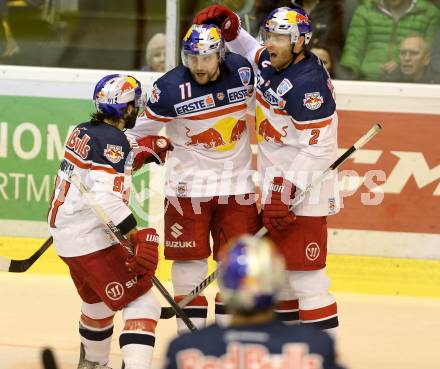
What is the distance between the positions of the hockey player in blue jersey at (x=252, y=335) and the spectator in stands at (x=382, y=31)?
13.1ft

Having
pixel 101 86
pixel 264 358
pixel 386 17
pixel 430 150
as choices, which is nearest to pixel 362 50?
pixel 386 17

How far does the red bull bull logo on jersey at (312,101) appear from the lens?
Answer: 16.5 feet

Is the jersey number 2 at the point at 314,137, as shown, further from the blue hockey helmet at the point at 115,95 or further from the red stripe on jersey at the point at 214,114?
the blue hockey helmet at the point at 115,95

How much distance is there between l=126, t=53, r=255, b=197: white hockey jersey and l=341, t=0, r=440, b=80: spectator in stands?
168cm

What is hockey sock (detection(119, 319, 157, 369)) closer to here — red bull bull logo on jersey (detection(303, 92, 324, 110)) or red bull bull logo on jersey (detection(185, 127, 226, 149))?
red bull bull logo on jersey (detection(185, 127, 226, 149))

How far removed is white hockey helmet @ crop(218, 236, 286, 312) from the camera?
2.97m

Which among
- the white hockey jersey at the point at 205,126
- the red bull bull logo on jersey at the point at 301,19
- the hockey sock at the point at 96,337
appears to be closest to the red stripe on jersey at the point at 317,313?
the white hockey jersey at the point at 205,126

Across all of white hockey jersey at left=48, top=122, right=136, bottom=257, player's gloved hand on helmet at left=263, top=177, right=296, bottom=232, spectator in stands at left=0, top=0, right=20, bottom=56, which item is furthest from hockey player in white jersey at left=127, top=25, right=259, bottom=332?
spectator in stands at left=0, top=0, right=20, bottom=56

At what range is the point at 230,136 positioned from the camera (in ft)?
17.4

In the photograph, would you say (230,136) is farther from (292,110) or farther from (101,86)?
(101,86)

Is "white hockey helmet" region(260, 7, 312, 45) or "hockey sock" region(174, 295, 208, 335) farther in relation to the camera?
"hockey sock" region(174, 295, 208, 335)

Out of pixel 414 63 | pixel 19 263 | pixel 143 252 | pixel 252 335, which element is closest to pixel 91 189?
pixel 143 252

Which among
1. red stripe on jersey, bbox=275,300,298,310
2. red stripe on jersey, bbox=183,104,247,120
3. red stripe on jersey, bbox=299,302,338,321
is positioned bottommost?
red stripe on jersey, bbox=275,300,298,310

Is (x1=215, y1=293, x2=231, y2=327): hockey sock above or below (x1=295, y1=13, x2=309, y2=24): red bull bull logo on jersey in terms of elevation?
below
